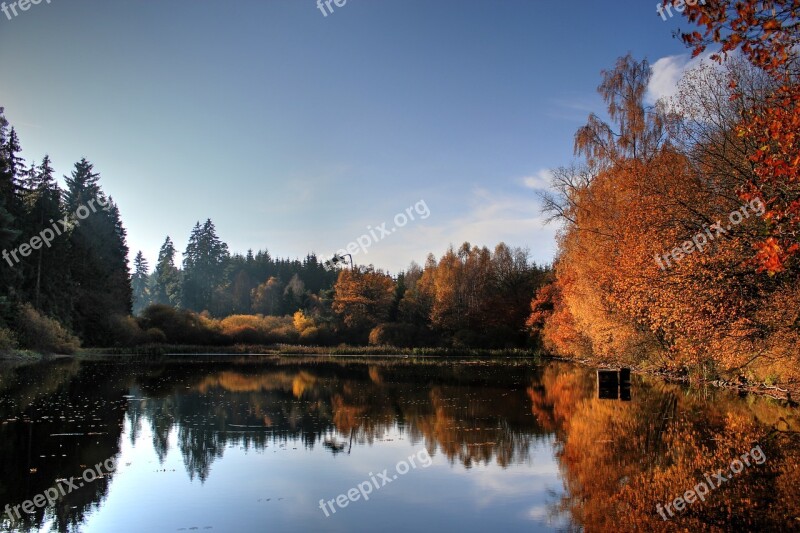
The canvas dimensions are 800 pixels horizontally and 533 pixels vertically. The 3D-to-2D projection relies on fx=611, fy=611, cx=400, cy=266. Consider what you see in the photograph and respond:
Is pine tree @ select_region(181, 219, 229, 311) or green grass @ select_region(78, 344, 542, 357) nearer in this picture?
green grass @ select_region(78, 344, 542, 357)

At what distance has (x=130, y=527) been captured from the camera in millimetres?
8094

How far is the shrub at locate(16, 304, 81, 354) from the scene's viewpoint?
4491cm

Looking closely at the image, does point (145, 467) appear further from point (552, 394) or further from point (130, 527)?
point (552, 394)

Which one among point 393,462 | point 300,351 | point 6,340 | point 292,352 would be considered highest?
point 6,340

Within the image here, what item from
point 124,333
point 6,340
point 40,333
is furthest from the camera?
point 124,333

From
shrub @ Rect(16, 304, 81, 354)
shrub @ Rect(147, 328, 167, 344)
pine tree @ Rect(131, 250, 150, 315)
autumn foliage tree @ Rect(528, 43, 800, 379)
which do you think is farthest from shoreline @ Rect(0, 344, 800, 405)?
pine tree @ Rect(131, 250, 150, 315)

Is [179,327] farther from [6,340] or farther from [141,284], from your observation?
[141,284]

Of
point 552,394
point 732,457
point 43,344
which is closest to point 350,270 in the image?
point 43,344

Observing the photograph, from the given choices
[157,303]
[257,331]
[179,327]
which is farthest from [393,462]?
[157,303]

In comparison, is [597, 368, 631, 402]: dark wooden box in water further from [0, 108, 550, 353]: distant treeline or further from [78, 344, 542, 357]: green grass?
[0, 108, 550, 353]: distant treeline

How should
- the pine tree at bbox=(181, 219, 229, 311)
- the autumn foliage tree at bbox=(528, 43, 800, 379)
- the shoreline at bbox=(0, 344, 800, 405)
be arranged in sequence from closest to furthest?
the autumn foliage tree at bbox=(528, 43, 800, 379) → the shoreline at bbox=(0, 344, 800, 405) → the pine tree at bbox=(181, 219, 229, 311)

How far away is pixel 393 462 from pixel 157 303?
218ft

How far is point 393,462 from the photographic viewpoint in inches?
488

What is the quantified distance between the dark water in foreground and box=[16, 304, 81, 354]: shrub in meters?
26.1
